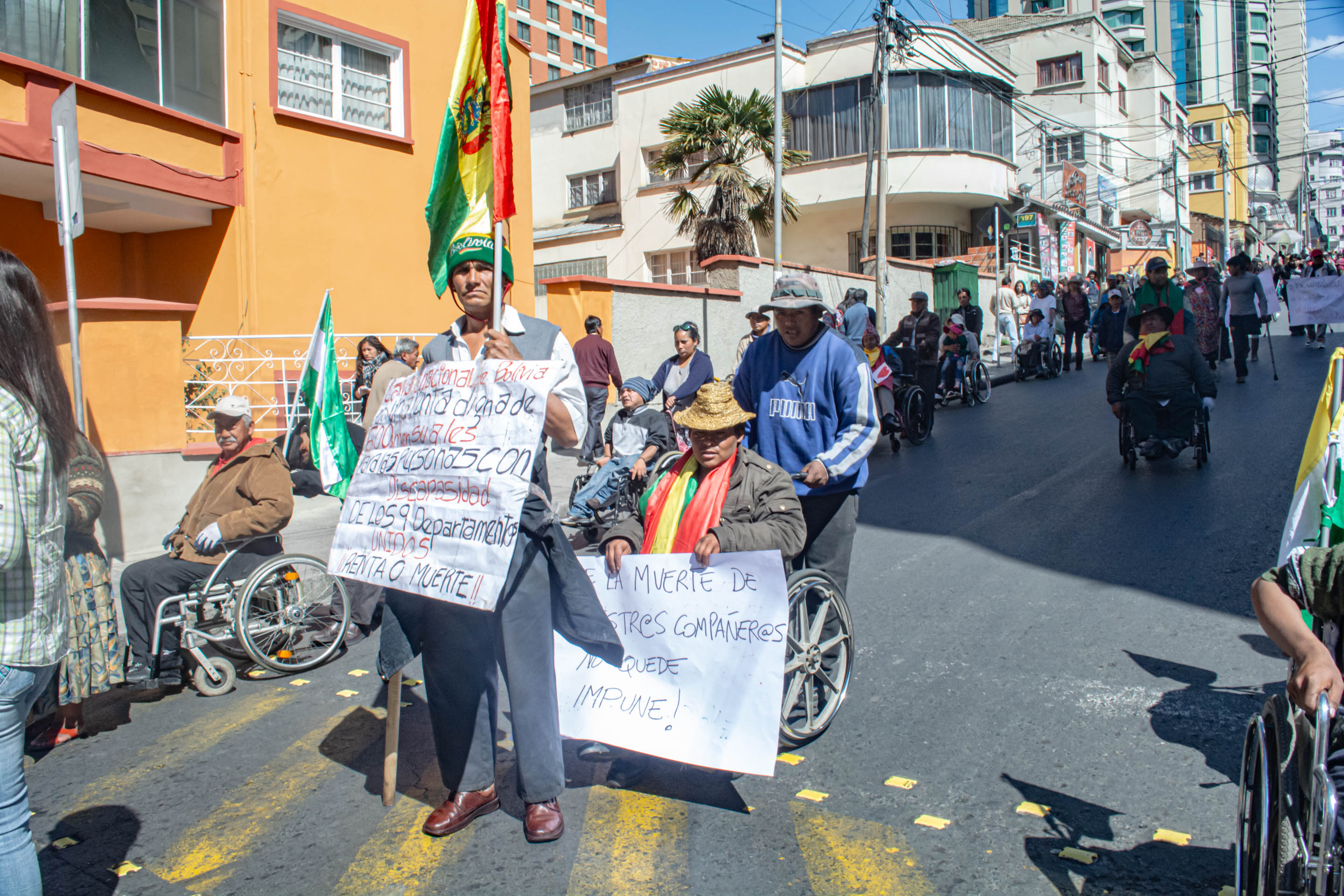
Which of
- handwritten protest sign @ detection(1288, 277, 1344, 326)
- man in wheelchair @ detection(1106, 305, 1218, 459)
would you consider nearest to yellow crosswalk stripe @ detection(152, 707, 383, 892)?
man in wheelchair @ detection(1106, 305, 1218, 459)

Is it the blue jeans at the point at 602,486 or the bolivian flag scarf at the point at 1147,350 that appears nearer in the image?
the blue jeans at the point at 602,486

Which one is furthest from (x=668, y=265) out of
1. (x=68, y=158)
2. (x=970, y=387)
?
(x=68, y=158)

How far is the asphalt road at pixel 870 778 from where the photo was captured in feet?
10.5

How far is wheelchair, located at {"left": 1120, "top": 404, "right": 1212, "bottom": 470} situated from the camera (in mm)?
Answer: 9305

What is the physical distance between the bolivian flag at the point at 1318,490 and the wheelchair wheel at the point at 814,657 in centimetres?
183

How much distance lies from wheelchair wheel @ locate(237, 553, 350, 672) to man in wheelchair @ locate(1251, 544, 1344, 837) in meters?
4.42

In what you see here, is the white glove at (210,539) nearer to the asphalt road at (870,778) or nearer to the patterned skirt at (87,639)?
the patterned skirt at (87,639)

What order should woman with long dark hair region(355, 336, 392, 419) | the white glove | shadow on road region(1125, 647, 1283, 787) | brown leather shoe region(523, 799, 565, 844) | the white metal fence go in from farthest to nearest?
woman with long dark hair region(355, 336, 392, 419) → the white metal fence → the white glove → shadow on road region(1125, 647, 1283, 787) → brown leather shoe region(523, 799, 565, 844)

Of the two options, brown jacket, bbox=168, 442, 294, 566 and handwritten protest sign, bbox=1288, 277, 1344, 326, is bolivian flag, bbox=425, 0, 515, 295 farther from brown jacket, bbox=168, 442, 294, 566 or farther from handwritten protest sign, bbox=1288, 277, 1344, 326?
handwritten protest sign, bbox=1288, 277, 1344, 326

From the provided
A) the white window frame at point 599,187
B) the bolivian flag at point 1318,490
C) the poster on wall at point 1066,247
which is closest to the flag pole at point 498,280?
the bolivian flag at point 1318,490

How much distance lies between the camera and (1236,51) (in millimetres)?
96750

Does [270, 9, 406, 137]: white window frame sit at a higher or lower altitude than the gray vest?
higher

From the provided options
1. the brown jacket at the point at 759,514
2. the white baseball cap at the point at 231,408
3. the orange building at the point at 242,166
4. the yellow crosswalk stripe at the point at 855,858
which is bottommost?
the yellow crosswalk stripe at the point at 855,858

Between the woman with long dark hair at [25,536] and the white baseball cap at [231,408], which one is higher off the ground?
the white baseball cap at [231,408]
